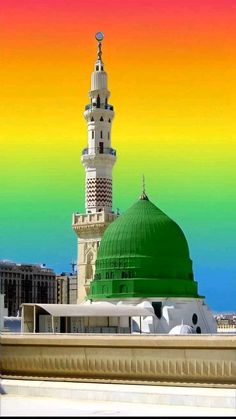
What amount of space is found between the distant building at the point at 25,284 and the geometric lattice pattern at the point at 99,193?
2662 centimetres

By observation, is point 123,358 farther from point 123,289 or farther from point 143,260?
point 143,260

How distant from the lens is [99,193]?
4075cm

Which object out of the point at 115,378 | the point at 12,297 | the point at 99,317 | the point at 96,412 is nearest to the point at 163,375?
the point at 115,378

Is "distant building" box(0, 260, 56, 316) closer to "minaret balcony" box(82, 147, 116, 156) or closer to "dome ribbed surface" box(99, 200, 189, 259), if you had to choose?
"minaret balcony" box(82, 147, 116, 156)

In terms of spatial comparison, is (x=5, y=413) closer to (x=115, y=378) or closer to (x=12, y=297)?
(x=115, y=378)

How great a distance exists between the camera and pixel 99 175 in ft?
134

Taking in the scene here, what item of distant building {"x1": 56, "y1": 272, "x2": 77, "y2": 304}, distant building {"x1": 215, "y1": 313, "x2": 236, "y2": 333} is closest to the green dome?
distant building {"x1": 215, "y1": 313, "x2": 236, "y2": 333}

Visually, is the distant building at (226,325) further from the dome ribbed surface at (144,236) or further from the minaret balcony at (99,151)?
the minaret balcony at (99,151)

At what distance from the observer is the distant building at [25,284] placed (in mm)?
66938

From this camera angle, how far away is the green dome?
3198 cm

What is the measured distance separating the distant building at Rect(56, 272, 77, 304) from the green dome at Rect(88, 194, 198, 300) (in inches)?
1395

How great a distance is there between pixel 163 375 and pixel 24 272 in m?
57.6

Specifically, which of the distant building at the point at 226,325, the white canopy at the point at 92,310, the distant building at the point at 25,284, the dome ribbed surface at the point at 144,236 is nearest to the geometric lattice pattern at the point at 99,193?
the dome ribbed surface at the point at 144,236

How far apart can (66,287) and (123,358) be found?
188 feet
